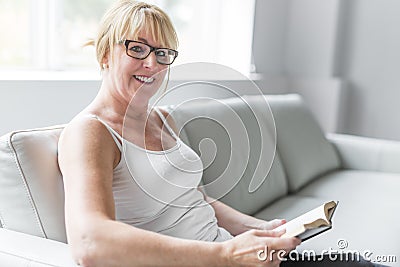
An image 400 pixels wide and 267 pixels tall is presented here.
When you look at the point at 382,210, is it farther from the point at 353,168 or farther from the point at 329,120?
the point at 329,120

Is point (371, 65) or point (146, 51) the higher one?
point (146, 51)

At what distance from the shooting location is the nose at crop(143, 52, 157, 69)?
1.43m

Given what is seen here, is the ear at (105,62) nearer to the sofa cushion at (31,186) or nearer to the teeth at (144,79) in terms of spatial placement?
the teeth at (144,79)

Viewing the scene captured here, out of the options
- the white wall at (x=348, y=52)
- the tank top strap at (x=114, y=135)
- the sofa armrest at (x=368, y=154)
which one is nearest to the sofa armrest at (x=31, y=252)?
the tank top strap at (x=114, y=135)

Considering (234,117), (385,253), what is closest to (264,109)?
(234,117)

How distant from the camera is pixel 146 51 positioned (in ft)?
4.67

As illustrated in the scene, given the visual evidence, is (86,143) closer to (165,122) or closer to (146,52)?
(146,52)

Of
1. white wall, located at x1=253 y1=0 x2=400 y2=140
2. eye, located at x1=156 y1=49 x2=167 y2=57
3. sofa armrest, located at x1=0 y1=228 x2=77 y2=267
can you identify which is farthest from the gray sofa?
white wall, located at x1=253 y1=0 x2=400 y2=140

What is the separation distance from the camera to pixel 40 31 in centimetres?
260

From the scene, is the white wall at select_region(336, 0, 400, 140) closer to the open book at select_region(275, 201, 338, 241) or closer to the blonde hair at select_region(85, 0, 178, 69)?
the blonde hair at select_region(85, 0, 178, 69)

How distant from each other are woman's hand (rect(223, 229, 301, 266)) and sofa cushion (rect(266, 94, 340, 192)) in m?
1.46

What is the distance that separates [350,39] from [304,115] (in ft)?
4.69

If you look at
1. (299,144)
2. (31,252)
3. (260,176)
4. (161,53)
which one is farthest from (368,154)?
(31,252)

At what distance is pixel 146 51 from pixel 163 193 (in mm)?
351
